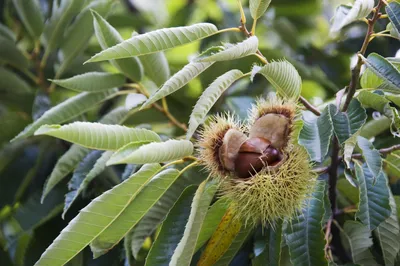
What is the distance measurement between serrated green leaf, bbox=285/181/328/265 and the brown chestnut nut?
85 mm

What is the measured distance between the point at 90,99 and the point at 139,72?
11cm

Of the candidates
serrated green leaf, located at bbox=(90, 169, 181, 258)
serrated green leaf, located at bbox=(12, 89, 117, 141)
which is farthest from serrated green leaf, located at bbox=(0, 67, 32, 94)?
serrated green leaf, located at bbox=(90, 169, 181, 258)

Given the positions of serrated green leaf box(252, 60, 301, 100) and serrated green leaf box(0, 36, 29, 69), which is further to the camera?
serrated green leaf box(0, 36, 29, 69)

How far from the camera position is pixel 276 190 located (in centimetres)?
72

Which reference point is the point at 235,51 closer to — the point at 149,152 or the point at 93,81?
the point at 149,152

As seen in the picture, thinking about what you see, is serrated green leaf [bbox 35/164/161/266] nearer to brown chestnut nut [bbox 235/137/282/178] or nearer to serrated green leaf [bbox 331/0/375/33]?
brown chestnut nut [bbox 235/137/282/178]

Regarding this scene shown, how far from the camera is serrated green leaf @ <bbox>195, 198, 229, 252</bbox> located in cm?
81

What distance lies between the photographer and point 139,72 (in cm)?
104

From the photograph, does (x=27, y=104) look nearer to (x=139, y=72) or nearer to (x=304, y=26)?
(x=139, y=72)

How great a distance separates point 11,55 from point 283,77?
0.78m

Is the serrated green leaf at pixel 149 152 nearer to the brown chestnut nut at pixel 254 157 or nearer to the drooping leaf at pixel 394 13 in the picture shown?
the brown chestnut nut at pixel 254 157

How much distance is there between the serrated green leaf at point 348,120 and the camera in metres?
0.71

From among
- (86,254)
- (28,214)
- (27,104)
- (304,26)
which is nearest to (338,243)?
(86,254)

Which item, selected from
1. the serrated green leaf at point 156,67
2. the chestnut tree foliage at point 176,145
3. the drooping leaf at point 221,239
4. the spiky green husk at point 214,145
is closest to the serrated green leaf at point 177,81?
the chestnut tree foliage at point 176,145
